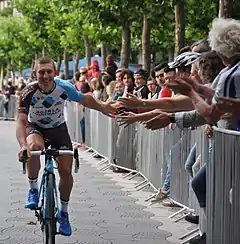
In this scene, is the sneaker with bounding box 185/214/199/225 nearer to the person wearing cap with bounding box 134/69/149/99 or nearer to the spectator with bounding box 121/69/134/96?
the person wearing cap with bounding box 134/69/149/99

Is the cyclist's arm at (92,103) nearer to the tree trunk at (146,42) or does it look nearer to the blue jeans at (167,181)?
the blue jeans at (167,181)

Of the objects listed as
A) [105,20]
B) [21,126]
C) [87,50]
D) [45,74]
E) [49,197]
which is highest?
[105,20]

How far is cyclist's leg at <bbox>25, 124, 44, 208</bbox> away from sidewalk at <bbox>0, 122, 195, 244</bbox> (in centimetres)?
47

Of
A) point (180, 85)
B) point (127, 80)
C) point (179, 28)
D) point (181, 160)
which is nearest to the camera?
point (180, 85)

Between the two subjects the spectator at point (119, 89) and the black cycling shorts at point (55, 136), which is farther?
the spectator at point (119, 89)

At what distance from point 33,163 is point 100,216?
2.23 meters

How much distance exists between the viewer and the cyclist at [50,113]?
920cm

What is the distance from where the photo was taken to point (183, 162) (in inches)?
444

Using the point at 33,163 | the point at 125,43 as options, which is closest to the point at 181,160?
the point at 33,163

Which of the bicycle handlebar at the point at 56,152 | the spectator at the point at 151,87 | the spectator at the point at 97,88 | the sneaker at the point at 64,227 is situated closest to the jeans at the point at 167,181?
the spectator at the point at 151,87

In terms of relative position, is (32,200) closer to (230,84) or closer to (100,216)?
(100,216)

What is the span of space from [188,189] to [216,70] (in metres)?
2.74

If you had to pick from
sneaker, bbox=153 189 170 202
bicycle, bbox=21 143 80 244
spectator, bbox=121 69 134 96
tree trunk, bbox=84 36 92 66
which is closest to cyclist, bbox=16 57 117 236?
bicycle, bbox=21 143 80 244

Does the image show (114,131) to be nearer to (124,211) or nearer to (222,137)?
(124,211)
